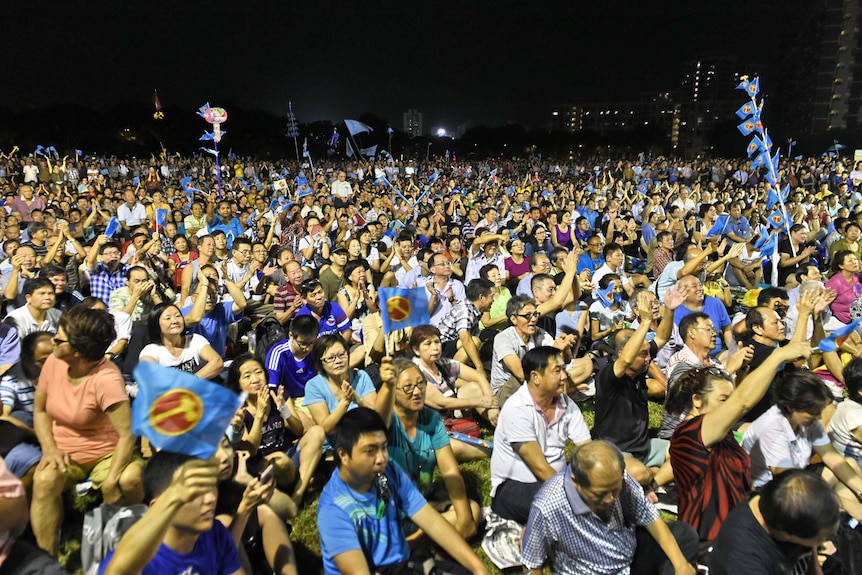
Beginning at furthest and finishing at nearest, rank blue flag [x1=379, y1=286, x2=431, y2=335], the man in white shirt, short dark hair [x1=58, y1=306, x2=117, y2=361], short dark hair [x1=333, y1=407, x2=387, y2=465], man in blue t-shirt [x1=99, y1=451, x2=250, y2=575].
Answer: the man in white shirt < blue flag [x1=379, y1=286, x2=431, y2=335] < short dark hair [x1=58, y1=306, x2=117, y2=361] < short dark hair [x1=333, y1=407, x2=387, y2=465] < man in blue t-shirt [x1=99, y1=451, x2=250, y2=575]

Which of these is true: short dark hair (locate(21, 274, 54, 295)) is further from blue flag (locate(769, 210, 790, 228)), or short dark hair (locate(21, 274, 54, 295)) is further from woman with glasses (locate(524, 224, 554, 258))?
blue flag (locate(769, 210, 790, 228))

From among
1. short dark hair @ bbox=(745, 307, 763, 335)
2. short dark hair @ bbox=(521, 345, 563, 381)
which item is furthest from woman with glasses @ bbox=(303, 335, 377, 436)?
short dark hair @ bbox=(745, 307, 763, 335)

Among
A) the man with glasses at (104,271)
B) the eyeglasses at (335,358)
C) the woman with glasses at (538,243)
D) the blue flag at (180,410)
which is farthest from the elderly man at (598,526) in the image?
the woman with glasses at (538,243)

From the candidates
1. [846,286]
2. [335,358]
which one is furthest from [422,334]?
[846,286]

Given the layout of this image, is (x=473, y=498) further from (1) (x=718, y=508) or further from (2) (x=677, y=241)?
(2) (x=677, y=241)

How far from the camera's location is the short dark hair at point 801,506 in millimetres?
2303

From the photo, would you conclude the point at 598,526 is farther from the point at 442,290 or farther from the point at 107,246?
the point at 107,246

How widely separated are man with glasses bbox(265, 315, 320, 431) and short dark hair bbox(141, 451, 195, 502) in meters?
1.98

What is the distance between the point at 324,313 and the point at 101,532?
324cm

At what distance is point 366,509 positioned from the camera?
2768mm

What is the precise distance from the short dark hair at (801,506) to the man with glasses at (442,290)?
4.22 m

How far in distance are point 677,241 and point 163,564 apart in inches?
423

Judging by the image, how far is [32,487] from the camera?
3.30 meters

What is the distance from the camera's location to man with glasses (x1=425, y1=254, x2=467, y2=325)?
251 inches
